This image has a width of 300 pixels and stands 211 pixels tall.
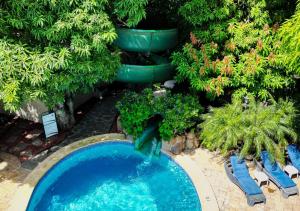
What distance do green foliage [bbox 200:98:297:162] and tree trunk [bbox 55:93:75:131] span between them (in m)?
6.17

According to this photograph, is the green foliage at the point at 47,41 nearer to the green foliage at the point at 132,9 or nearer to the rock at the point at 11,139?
the green foliage at the point at 132,9

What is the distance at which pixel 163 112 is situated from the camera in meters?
14.5

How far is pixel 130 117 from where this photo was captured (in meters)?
14.5

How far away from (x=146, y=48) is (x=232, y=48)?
157 inches

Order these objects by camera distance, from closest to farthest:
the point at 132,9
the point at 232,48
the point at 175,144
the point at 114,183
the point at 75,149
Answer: the point at 132,9, the point at 114,183, the point at 232,48, the point at 175,144, the point at 75,149

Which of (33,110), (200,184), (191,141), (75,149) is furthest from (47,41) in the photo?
(200,184)

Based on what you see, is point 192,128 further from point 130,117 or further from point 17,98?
point 17,98

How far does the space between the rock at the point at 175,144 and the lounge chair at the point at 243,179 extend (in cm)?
199

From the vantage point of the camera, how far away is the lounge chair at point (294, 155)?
1341 cm

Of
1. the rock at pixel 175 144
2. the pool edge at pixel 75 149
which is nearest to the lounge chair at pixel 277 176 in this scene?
the pool edge at pixel 75 149

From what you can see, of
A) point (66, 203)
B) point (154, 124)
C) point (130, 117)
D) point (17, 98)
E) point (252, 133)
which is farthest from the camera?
point (154, 124)

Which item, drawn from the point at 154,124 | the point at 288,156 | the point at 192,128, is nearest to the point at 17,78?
the point at 154,124

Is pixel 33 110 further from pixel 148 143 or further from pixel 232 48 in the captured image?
pixel 232 48

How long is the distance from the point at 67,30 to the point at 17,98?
2.73 metres
